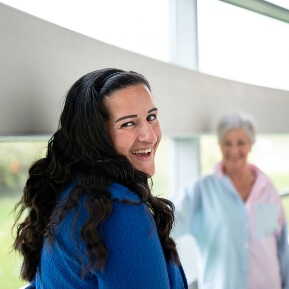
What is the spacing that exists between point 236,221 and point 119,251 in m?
1.36

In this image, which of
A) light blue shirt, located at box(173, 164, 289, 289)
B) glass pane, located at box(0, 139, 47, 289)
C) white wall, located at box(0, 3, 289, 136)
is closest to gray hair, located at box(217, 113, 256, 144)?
light blue shirt, located at box(173, 164, 289, 289)

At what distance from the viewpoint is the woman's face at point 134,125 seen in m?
1.06

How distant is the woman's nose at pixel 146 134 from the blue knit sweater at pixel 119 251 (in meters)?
0.17

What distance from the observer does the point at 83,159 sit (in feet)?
3.35

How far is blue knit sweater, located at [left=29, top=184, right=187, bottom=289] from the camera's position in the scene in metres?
0.90

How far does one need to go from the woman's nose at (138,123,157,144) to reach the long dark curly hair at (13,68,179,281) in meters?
0.08

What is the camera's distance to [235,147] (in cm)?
229

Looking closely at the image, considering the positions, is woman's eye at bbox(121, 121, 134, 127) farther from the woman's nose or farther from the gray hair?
the gray hair

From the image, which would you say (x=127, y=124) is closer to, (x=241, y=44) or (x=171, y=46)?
(x=171, y=46)

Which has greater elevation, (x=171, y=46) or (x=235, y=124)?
(x=171, y=46)

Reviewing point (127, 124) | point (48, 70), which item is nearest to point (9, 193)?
point (48, 70)

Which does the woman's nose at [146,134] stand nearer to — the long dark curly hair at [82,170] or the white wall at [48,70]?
the long dark curly hair at [82,170]

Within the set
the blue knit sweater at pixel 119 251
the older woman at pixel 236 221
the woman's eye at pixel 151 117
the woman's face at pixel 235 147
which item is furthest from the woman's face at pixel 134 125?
the woman's face at pixel 235 147

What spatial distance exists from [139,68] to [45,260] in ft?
2.77
